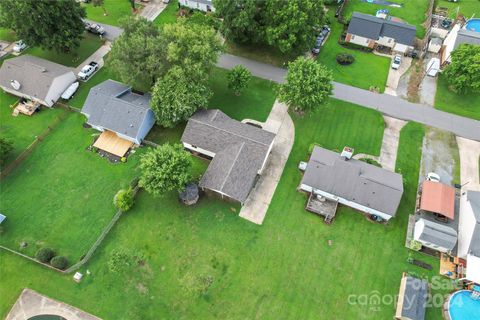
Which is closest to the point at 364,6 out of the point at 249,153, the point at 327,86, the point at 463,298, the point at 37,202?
the point at 327,86

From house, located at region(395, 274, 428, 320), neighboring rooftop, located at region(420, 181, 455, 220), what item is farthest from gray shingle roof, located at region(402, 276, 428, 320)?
neighboring rooftop, located at region(420, 181, 455, 220)

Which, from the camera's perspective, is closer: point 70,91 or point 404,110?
point 404,110

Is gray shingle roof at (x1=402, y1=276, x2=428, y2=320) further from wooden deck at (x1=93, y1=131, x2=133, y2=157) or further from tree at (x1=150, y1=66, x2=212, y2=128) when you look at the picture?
wooden deck at (x1=93, y1=131, x2=133, y2=157)

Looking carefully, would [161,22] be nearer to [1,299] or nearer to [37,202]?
[37,202]

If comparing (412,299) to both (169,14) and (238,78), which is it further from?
(169,14)

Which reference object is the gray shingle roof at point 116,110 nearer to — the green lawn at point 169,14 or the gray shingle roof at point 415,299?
the green lawn at point 169,14

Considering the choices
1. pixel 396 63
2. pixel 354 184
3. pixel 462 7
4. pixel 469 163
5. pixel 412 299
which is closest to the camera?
pixel 412 299

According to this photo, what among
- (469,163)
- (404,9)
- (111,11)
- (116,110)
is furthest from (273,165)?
(111,11)

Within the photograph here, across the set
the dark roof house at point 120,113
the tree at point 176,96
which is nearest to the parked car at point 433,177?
the tree at point 176,96
